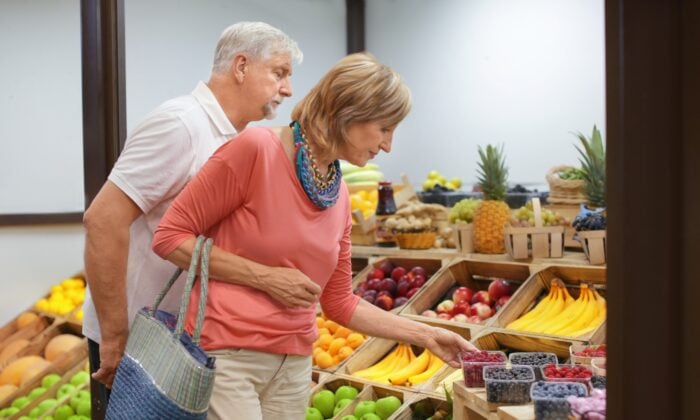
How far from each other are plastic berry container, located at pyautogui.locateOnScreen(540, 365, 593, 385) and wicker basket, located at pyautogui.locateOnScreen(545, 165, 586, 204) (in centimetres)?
197

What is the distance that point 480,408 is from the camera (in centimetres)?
226

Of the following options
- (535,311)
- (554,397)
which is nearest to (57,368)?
(535,311)

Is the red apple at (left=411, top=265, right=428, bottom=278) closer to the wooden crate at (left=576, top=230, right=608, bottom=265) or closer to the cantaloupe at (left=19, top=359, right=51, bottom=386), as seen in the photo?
the wooden crate at (left=576, top=230, right=608, bottom=265)

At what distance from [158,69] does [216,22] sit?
0.66 m

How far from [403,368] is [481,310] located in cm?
44

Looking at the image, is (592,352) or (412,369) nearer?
(592,352)

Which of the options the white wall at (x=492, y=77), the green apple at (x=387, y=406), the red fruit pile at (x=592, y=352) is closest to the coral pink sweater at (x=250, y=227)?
the red fruit pile at (x=592, y=352)

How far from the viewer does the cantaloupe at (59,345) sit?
183 inches

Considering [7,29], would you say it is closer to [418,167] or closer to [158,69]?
[158,69]

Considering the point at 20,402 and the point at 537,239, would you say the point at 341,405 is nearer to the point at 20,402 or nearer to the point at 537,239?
the point at 537,239

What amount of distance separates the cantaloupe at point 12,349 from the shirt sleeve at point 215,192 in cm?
330

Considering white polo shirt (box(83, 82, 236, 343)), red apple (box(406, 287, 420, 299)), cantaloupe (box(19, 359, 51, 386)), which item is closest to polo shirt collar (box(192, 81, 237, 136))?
white polo shirt (box(83, 82, 236, 343))

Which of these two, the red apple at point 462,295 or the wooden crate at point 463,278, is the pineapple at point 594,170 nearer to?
the wooden crate at point 463,278

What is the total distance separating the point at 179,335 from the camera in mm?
1797
